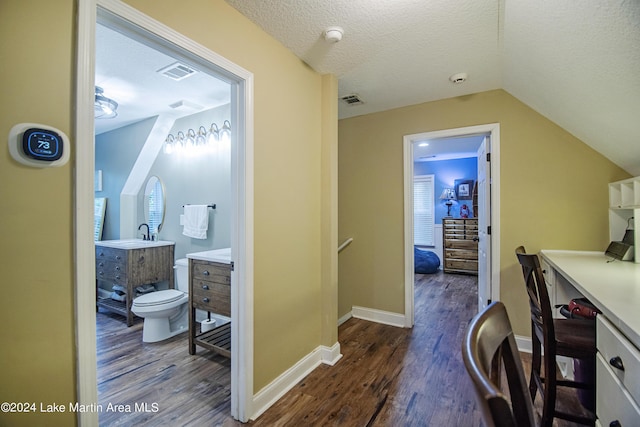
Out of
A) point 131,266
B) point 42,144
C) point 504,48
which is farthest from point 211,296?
point 504,48

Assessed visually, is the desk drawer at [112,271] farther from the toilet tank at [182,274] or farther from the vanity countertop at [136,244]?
the toilet tank at [182,274]

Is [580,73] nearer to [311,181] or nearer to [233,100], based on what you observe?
[311,181]

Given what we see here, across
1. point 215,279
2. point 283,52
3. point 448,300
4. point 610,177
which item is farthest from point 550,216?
point 215,279

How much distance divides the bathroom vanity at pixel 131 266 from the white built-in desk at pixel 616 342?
374cm

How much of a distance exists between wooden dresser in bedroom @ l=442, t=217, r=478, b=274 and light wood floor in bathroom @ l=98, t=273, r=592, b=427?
9.83ft

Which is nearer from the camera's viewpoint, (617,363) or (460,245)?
(617,363)

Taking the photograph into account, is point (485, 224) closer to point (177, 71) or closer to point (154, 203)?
point (177, 71)

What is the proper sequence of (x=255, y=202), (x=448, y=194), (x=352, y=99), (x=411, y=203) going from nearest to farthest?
1. (x=255, y=202)
2. (x=352, y=99)
3. (x=411, y=203)
4. (x=448, y=194)

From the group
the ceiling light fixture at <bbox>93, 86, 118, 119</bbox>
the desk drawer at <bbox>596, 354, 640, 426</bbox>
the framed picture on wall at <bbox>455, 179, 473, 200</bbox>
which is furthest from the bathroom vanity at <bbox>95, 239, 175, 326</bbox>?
the framed picture on wall at <bbox>455, 179, 473, 200</bbox>

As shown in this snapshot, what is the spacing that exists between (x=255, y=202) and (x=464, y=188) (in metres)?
5.51

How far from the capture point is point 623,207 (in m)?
2.05

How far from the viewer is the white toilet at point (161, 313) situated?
260 cm

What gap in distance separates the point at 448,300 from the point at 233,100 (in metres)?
3.78

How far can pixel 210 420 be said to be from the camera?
1658mm
